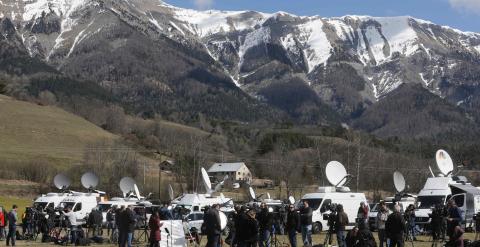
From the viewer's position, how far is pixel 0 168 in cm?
10950

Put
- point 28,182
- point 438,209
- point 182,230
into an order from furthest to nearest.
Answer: point 28,182
point 438,209
point 182,230

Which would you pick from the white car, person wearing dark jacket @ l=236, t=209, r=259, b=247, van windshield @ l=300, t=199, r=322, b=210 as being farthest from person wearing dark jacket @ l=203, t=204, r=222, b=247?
van windshield @ l=300, t=199, r=322, b=210

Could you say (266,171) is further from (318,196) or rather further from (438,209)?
(438,209)

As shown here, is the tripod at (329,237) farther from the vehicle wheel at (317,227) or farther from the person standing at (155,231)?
the vehicle wheel at (317,227)

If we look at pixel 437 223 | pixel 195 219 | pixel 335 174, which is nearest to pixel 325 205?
pixel 335 174

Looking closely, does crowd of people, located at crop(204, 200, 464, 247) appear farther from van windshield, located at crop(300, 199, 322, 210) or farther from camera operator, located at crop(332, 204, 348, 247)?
van windshield, located at crop(300, 199, 322, 210)

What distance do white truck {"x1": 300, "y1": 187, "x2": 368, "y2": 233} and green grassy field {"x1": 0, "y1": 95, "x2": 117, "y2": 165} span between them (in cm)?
8404

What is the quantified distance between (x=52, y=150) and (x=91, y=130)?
24.1m

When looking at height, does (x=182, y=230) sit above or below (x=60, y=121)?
below

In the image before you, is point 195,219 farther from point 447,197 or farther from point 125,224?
point 447,197

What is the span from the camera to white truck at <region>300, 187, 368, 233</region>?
37812 mm

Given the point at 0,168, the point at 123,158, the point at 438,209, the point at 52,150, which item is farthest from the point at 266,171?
the point at 438,209

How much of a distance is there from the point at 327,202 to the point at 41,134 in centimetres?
10611

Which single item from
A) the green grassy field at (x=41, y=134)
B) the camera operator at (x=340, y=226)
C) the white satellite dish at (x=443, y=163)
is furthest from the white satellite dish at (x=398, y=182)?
the green grassy field at (x=41, y=134)
